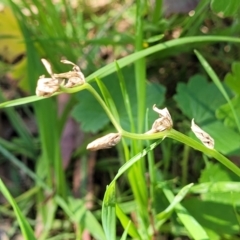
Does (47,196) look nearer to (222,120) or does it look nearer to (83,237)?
(83,237)

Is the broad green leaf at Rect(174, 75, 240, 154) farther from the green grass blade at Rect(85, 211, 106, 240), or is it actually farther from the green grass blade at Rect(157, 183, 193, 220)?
the green grass blade at Rect(85, 211, 106, 240)

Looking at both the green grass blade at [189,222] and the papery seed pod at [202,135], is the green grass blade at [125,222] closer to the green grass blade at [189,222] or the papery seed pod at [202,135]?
the green grass blade at [189,222]

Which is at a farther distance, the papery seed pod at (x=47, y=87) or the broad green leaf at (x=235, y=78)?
the broad green leaf at (x=235, y=78)

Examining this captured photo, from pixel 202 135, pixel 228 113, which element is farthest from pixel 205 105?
pixel 202 135

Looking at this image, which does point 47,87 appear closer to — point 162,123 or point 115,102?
point 162,123

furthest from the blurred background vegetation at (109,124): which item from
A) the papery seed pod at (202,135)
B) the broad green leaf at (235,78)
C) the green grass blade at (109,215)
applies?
the papery seed pod at (202,135)

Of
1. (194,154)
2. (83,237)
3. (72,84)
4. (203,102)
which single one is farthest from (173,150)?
(72,84)

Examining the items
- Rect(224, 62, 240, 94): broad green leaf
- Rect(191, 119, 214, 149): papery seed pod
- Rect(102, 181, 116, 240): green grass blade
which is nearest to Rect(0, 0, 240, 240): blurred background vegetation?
Rect(224, 62, 240, 94): broad green leaf
